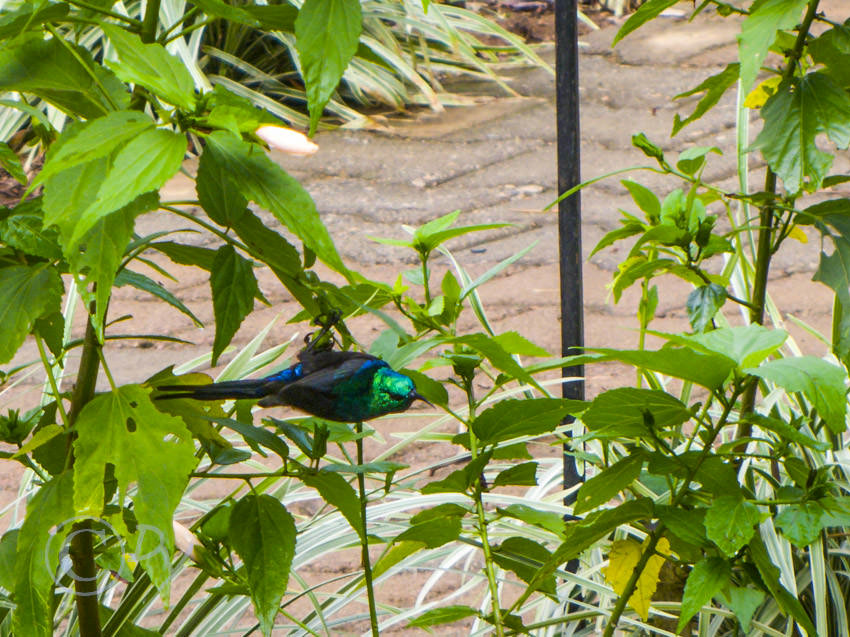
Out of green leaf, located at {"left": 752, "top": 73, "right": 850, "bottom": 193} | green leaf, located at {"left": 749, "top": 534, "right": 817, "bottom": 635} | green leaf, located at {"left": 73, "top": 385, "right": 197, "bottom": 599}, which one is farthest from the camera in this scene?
green leaf, located at {"left": 752, "top": 73, "right": 850, "bottom": 193}

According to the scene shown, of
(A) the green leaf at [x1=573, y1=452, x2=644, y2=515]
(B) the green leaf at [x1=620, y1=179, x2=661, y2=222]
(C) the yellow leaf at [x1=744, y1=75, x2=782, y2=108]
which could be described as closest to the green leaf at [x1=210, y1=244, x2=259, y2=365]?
(A) the green leaf at [x1=573, y1=452, x2=644, y2=515]

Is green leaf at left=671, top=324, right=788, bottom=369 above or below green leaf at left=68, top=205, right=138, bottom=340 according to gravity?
below

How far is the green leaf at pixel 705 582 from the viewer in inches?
36.3

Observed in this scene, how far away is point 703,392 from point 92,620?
1.78 meters

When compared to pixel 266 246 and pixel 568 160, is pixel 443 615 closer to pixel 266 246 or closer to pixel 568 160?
pixel 266 246

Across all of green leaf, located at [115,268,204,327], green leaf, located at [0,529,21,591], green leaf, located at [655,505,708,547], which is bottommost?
green leaf, located at [0,529,21,591]

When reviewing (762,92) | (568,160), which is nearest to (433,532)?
(568,160)

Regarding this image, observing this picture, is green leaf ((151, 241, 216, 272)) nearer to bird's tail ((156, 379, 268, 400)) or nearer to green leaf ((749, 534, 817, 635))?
bird's tail ((156, 379, 268, 400))

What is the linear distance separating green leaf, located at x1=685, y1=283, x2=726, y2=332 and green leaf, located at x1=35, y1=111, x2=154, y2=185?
721 mm

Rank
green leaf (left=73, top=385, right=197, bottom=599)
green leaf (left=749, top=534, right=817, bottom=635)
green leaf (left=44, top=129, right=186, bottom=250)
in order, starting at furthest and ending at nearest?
green leaf (left=749, top=534, right=817, bottom=635)
green leaf (left=73, top=385, right=197, bottom=599)
green leaf (left=44, top=129, right=186, bottom=250)

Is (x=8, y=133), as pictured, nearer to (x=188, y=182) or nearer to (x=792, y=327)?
(x=188, y=182)

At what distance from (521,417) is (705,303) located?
38 centimetres

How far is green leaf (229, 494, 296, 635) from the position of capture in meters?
0.87

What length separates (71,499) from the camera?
0.86 meters
